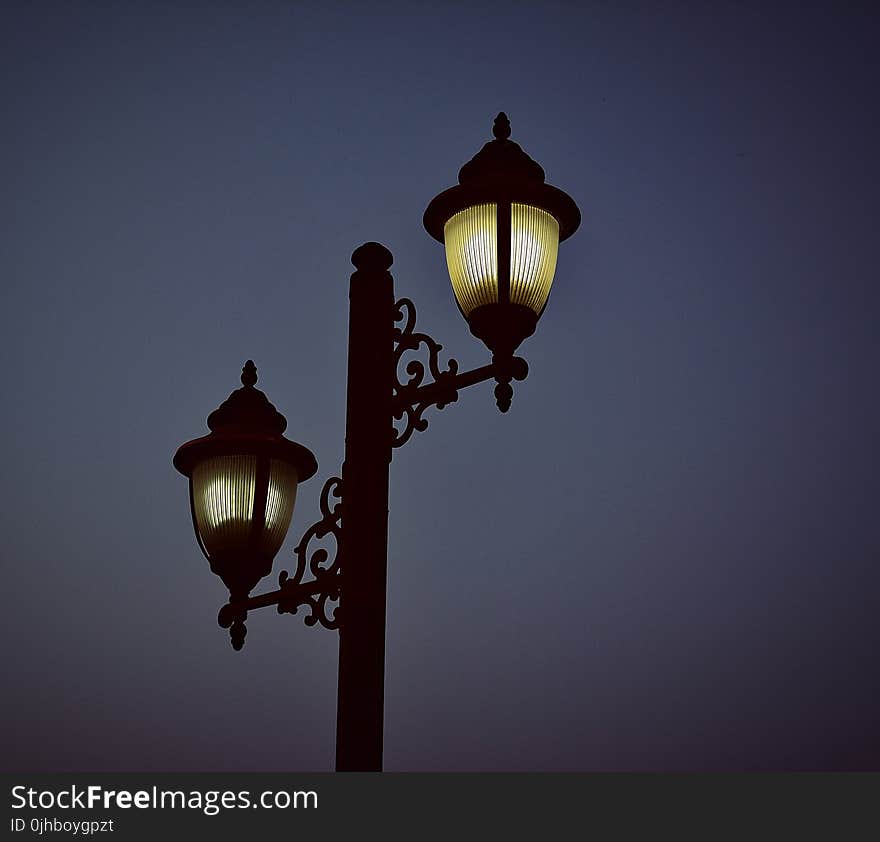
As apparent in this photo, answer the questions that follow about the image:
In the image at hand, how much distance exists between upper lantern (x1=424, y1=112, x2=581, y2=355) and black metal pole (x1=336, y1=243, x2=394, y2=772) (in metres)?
0.45

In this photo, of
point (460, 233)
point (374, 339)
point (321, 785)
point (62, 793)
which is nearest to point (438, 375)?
point (374, 339)

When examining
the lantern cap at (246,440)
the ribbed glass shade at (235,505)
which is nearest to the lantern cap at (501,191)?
the lantern cap at (246,440)

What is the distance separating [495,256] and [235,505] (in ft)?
5.82

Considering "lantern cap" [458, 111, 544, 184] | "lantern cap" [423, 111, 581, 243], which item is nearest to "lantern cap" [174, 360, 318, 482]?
"lantern cap" [423, 111, 581, 243]

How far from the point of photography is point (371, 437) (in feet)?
14.9

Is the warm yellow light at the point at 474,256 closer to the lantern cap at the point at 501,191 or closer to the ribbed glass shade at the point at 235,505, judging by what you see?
the lantern cap at the point at 501,191

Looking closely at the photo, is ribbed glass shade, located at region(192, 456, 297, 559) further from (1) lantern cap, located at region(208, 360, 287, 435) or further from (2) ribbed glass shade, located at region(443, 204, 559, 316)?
(2) ribbed glass shade, located at region(443, 204, 559, 316)

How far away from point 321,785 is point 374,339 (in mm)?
2064

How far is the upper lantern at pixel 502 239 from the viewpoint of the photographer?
4.45 m

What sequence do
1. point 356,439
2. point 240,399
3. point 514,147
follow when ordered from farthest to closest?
1. point 240,399
2. point 514,147
3. point 356,439

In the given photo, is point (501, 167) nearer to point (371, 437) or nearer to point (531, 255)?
point (531, 255)

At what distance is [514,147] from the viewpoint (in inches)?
191

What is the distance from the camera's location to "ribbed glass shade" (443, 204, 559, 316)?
14.7 ft

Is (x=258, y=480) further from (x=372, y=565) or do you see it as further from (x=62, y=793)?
(x=62, y=793)
